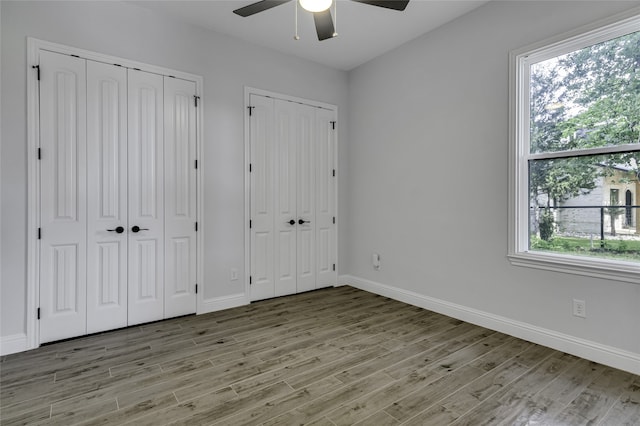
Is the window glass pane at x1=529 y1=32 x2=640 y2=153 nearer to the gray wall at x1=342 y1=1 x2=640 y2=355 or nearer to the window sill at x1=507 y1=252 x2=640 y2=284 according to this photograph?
the gray wall at x1=342 y1=1 x2=640 y2=355

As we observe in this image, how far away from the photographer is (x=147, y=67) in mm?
3193

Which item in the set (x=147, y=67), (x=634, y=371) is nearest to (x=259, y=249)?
(x=147, y=67)

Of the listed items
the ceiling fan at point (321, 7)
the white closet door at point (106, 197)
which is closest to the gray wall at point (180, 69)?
the white closet door at point (106, 197)

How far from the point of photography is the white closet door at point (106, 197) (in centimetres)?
294

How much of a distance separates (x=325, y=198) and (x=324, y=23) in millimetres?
2454

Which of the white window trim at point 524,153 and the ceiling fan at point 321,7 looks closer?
the ceiling fan at point 321,7

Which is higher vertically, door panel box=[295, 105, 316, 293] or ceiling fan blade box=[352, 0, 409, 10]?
ceiling fan blade box=[352, 0, 409, 10]

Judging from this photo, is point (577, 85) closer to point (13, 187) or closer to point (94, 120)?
point (94, 120)

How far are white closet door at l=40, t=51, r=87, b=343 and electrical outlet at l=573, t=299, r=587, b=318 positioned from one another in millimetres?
4172

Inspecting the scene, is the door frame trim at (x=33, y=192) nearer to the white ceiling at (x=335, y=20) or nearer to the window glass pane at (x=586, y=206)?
the white ceiling at (x=335, y=20)

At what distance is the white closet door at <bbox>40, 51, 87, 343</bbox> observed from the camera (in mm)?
2744

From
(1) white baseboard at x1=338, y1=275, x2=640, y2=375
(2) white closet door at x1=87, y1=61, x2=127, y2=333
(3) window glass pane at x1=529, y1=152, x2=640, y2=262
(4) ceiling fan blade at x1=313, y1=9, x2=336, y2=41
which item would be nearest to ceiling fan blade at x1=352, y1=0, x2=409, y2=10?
(4) ceiling fan blade at x1=313, y1=9, x2=336, y2=41

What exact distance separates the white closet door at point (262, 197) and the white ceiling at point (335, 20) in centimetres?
73

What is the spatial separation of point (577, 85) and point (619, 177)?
2.68 ft
